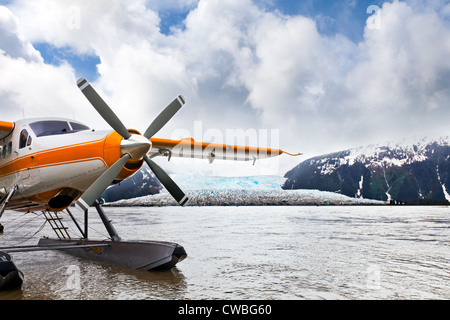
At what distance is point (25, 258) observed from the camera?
35.6 feet

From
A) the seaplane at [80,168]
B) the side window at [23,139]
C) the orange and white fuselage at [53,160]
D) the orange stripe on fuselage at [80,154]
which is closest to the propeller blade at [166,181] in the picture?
the seaplane at [80,168]

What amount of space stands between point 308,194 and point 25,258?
14214cm

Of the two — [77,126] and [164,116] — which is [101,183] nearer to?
[77,126]

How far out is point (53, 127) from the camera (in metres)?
8.16

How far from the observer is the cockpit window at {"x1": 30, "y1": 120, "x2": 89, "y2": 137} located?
26.4 feet

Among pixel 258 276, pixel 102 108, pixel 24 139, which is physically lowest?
pixel 258 276

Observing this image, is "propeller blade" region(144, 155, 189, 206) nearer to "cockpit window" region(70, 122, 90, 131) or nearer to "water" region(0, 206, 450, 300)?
"water" region(0, 206, 450, 300)

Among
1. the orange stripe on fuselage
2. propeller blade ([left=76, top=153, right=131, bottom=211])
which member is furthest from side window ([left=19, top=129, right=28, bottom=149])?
propeller blade ([left=76, top=153, right=131, bottom=211])

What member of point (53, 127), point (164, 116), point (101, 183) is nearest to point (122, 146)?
point (101, 183)

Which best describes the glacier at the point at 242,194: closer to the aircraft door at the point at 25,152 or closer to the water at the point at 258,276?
the water at the point at 258,276

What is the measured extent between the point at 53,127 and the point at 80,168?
1.72 m

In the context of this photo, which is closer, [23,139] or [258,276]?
[258,276]
